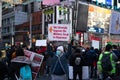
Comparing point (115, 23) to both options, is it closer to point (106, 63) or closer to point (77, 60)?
point (77, 60)

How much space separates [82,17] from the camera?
6069cm

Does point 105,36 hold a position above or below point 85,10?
below

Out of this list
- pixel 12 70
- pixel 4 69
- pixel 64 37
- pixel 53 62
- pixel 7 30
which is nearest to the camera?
pixel 4 69

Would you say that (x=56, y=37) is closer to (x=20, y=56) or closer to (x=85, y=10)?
(x=20, y=56)

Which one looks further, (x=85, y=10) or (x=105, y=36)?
(x=105, y=36)

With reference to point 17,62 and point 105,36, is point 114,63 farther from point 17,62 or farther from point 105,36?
point 105,36

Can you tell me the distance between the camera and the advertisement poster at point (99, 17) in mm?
62719

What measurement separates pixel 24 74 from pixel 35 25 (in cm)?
7009

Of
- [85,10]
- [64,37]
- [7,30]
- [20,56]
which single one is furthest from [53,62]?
[7,30]

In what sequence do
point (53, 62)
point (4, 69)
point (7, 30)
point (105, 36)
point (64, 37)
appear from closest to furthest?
point (4, 69) → point (53, 62) → point (64, 37) → point (105, 36) → point (7, 30)

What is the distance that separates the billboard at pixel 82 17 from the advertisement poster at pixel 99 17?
101 centimetres

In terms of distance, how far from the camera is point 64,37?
15.4 m

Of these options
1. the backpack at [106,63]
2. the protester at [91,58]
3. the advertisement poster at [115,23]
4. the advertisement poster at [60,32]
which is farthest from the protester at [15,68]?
the advertisement poster at [115,23]

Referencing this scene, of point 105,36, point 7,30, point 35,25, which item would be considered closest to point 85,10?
point 105,36
